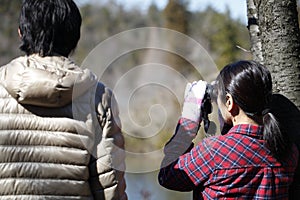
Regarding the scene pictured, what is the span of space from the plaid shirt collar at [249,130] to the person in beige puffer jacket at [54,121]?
0.31 m

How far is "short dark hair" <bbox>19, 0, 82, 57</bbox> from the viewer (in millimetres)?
1288

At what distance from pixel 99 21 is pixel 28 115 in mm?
23404

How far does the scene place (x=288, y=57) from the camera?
1690 millimetres

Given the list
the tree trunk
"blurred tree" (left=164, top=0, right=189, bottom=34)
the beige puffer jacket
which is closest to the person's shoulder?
the beige puffer jacket

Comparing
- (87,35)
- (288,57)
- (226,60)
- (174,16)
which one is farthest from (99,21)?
(288,57)

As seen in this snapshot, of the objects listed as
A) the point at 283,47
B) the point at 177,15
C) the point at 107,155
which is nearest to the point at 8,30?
the point at 177,15

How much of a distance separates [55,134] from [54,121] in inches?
1.2

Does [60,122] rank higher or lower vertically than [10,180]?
higher

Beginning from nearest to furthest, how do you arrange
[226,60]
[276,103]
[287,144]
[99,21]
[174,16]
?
1. [287,144]
2. [276,103]
3. [226,60]
4. [174,16]
5. [99,21]

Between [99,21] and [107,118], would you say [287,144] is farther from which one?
[99,21]

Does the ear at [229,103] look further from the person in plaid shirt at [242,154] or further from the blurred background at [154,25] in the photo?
the blurred background at [154,25]

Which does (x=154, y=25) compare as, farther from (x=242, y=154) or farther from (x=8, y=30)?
(x=242, y=154)

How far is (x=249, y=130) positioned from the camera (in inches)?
53.6

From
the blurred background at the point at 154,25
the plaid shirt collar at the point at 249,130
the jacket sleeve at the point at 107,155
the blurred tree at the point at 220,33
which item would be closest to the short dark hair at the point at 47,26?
the jacket sleeve at the point at 107,155
